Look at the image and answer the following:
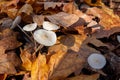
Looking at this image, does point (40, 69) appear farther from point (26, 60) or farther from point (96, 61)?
point (96, 61)

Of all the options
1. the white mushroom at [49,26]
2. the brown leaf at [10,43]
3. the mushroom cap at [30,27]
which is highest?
the white mushroom at [49,26]

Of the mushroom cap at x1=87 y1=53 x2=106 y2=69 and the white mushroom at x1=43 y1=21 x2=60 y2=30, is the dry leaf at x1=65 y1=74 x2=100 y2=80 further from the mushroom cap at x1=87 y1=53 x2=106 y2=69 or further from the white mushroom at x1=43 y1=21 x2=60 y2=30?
the white mushroom at x1=43 y1=21 x2=60 y2=30

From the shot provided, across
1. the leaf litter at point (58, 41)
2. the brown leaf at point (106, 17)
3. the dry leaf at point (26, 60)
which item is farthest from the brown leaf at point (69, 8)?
the dry leaf at point (26, 60)

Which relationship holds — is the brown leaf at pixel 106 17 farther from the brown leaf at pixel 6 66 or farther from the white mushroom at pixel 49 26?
the brown leaf at pixel 6 66

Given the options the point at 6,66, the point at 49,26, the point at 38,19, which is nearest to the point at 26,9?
the point at 38,19

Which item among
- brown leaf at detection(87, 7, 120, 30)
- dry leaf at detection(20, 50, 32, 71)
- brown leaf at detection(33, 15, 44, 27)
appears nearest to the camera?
dry leaf at detection(20, 50, 32, 71)

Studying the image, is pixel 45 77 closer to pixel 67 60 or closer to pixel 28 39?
pixel 67 60

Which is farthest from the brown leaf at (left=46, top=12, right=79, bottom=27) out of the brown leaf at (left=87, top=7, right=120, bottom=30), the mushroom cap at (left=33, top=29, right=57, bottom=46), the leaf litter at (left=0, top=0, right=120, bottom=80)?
the brown leaf at (left=87, top=7, right=120, bottom=30)
